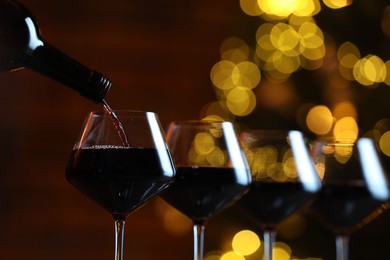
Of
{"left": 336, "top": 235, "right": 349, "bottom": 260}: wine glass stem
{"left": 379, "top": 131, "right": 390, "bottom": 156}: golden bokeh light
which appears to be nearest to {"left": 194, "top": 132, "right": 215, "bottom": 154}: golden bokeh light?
{"left": 336, "top": 235, "right": 349, "bottom": 260}: wine glass stem

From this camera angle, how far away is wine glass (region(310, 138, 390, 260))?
4.22ft

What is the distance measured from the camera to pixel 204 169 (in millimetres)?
1097

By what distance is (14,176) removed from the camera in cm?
253

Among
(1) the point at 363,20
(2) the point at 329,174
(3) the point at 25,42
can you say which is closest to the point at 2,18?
(3) the point at 25,42

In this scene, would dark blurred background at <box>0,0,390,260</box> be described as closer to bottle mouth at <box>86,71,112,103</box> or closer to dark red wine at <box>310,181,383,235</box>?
dark red wine at <box>310,181,383,235</box>

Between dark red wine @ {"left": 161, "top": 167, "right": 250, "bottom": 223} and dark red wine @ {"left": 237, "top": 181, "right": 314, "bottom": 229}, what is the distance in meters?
0.11

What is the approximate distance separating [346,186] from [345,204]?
0.03 m

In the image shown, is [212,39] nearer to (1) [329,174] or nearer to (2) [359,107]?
(2) [359,107]

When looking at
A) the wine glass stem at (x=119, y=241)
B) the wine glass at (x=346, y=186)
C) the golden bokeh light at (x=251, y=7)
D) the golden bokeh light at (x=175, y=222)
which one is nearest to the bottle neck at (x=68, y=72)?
the wine glass stem at (x=119, y=241)

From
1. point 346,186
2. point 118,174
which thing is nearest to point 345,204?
point 346,186

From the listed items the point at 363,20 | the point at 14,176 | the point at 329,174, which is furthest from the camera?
the point at 14,176

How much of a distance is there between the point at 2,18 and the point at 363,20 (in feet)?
4.67

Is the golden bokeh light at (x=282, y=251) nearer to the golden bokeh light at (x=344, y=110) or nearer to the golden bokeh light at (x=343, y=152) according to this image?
the golden bokeh light at (x=344, y=110)

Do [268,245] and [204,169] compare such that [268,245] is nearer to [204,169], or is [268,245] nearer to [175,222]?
[204,169]
